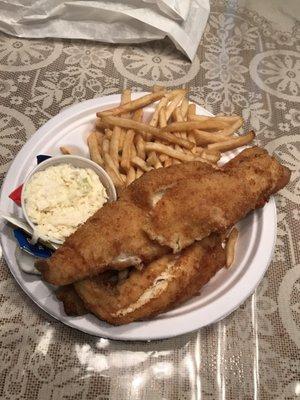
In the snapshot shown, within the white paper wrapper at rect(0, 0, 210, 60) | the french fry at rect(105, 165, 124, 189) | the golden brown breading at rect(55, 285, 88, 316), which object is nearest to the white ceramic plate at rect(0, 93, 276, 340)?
the golden brown breading at rect(55, 285, 88, 316)

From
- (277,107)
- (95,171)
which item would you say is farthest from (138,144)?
(277,107)

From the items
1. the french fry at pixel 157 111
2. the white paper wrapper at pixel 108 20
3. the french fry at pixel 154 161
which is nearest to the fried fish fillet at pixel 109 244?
the french fry at pixel 154 161

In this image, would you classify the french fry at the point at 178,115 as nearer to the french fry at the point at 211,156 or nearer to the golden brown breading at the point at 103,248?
the french fry at the point at 211,156

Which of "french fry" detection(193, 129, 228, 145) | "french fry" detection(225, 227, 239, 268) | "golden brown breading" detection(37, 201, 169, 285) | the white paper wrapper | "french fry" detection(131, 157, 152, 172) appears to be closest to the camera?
"golden brown breading" detection(37, 201, 169, 285)

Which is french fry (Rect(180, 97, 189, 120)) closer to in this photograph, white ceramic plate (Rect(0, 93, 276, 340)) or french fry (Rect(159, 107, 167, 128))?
french fry (Rect(159, 107, 167, 128))

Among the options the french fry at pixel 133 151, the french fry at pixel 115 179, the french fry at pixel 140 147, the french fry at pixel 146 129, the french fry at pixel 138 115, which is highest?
the french fry at pixel 146 129

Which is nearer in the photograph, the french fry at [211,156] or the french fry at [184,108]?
the french fry at [211,156]
